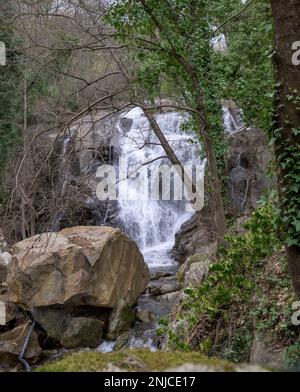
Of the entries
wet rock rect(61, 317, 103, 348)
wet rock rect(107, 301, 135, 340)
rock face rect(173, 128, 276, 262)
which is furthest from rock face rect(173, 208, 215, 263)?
wet rock rect(61, 317, 103, 348)

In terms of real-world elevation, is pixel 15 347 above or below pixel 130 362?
below

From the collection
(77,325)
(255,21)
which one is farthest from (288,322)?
(255,21)

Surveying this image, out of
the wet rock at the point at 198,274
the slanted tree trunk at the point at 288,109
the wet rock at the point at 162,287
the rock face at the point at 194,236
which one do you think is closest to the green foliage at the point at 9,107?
the rock face at the point at 194,236

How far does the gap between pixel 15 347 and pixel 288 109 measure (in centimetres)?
709

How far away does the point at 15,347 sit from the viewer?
820cm

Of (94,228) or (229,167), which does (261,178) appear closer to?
(229,167)

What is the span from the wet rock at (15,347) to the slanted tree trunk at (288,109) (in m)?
6.15

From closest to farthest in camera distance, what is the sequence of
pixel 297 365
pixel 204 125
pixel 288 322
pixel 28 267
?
pixel 297 365
pixel 288 322
pixel 204 125
pixel 28 267

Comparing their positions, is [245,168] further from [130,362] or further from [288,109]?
[130,362]

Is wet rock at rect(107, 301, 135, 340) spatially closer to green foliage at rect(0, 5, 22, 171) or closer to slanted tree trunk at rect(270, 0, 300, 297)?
slanted tree trunk at rect(270, 0, 300, 297)

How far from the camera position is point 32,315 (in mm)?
8758

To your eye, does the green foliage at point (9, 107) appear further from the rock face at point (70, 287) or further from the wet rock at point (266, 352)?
the wet rock at point (266, 352)

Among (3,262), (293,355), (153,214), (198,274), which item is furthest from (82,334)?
(153,214)
